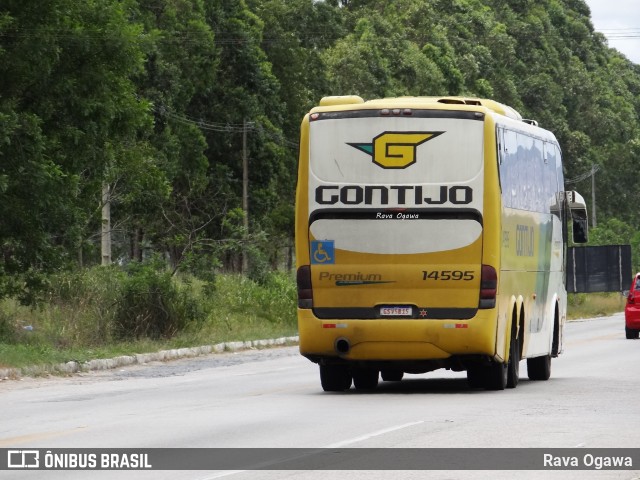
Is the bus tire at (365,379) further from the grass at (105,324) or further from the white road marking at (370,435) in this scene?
the grass at (105,324)

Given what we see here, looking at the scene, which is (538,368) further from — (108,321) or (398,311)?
(108,321)

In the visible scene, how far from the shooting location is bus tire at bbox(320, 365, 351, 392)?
20906 millimetres

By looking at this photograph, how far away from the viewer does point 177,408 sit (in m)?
18.0

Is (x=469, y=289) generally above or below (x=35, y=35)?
below

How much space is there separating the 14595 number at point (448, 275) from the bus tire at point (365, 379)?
2.52 metres

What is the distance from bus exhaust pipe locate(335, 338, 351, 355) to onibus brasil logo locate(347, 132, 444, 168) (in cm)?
230

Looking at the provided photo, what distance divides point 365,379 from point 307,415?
4.98m

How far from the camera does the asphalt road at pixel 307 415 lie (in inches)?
537

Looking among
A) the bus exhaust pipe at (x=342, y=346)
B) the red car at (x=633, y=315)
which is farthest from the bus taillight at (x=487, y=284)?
the red car at (x=633, y=315)

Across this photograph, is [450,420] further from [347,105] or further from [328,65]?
[328,65]

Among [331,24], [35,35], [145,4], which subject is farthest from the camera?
[331,24]

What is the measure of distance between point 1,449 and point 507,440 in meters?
4.54

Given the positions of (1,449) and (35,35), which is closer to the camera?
(1,449)

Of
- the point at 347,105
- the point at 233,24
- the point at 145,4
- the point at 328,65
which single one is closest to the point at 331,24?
the point at 328,65
